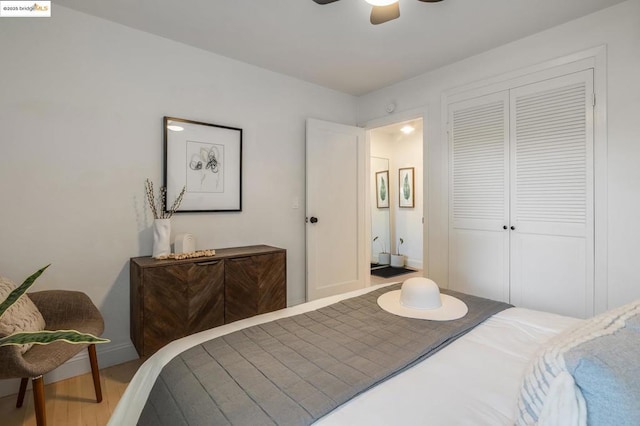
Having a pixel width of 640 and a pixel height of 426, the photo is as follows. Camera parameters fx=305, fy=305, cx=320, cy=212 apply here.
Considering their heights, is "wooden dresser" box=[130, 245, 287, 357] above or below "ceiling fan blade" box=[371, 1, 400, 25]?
below

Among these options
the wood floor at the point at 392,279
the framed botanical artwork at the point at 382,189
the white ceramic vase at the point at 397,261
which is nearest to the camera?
the wood floor at the point at 392,279

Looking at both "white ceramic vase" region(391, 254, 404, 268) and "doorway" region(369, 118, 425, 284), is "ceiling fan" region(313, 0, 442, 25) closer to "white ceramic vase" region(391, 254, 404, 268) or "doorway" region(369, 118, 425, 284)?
"doorway" region(369, 118, 425, 284)

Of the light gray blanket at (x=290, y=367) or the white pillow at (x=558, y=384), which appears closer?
the white pillow at (x=558, y=384)

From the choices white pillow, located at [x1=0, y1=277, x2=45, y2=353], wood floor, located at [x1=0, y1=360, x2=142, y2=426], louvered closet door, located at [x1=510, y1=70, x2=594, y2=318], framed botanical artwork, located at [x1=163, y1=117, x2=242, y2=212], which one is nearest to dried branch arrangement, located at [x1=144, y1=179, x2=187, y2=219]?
framed botanical artwork, located at [x1=163, y1=117, x2=242, y2=212]

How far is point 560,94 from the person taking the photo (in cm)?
234

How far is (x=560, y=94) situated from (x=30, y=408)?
4156mm

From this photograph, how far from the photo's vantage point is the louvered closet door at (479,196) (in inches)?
105

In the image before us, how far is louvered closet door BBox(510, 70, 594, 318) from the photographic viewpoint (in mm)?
2242

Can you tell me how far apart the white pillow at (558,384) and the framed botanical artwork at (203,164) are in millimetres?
2509

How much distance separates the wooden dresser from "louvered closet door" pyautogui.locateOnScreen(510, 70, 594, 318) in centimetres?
206

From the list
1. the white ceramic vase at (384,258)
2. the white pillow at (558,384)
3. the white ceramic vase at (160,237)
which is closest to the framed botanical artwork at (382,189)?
the white ceramic vase at (384,258)

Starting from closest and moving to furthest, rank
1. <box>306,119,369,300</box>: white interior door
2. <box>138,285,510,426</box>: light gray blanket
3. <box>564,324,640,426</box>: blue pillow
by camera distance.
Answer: <box>564,324,640,426</box>: blue pillow, <box>138,285,510,426</box>: light gray blanket, <box>306,119,369,300</box>: white interior door

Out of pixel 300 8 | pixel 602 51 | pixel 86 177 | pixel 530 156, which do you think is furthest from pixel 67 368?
pixel 602 51

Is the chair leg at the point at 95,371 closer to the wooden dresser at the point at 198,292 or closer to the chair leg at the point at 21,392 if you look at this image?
the wooden dresser at the point at 198,292
